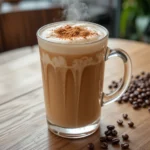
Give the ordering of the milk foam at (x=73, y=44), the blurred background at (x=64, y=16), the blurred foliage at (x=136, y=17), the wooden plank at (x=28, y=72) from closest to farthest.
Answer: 1. the milk foam at (x=73, y=44)
2. the wooden plank at (x=28, y=72)
3. the blurred background at (x=64, y=16)
4. the blurred foliage at (x=136, y=17)

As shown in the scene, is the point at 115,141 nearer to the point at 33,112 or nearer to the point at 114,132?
the point at 114,132

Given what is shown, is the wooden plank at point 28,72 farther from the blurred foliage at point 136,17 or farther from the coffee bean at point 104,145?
the blurred foliage at point 136,17

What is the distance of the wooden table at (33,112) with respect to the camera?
2.42 feet

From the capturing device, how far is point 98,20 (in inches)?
102

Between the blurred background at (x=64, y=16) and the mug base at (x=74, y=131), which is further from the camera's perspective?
the blurred background at (x=64, y=16)

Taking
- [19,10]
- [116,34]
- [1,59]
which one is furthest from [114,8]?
[1,59]

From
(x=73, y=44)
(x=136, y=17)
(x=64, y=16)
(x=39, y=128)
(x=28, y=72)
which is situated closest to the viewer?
(x=73, y=44)

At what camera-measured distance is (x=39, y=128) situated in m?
0.80

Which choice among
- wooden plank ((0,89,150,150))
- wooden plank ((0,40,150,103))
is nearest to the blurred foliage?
wooden plank ((0,40,150,103))

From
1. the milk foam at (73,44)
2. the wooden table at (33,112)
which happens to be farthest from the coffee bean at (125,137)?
the milk foam at (73,44)

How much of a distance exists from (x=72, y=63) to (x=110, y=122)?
24cm

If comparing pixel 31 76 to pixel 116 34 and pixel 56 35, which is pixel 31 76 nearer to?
pixel 56 35

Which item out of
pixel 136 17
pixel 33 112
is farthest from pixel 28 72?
pixel 136 17

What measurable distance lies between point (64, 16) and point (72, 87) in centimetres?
84
